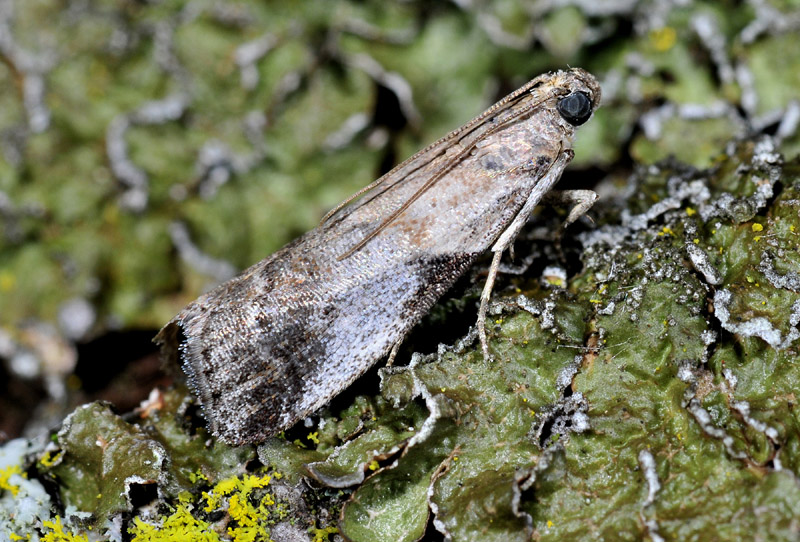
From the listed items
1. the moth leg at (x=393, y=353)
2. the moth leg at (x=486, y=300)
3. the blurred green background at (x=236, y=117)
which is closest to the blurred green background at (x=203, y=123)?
the blurred green background at (x=236, y=117)

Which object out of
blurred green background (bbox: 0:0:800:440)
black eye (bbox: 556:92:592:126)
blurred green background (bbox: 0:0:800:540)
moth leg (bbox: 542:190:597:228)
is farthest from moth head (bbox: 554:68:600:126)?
blurred green background (bbox: 0:0:800:440)

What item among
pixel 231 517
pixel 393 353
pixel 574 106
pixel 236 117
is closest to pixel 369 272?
pixel 393 353

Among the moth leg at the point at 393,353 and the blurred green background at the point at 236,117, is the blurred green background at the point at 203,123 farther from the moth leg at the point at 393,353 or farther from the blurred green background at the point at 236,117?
the moth leg at the point at 393,353

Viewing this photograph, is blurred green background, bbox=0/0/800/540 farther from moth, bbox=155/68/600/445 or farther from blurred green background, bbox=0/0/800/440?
moth, bbox=155/68/600/445

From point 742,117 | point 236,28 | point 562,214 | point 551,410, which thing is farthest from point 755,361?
point 236,28

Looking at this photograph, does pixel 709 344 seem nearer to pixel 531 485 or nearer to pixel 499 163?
pixel 531 485

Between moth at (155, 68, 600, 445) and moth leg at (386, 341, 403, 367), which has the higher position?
moth at (155, 68, 600, 445)

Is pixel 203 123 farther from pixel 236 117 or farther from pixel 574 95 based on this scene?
pixel 574 95
